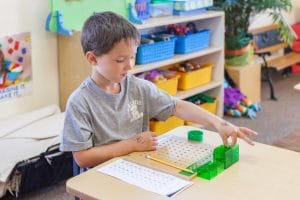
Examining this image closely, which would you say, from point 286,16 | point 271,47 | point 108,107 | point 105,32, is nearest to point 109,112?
point 108,107

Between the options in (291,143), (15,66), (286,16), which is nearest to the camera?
(291,143)

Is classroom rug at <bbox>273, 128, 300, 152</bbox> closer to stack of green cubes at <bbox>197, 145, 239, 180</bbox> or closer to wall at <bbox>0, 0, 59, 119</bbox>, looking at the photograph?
stack of green cubes at <bbox>197, 145, 239, 180</bbox>

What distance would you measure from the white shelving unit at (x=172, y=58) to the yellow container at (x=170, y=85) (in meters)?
0.07

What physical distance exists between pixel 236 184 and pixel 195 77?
2.50 meters

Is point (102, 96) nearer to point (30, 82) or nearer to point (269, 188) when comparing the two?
point (269, 188)

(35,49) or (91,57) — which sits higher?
(91,57)

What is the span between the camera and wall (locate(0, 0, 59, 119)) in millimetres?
2914

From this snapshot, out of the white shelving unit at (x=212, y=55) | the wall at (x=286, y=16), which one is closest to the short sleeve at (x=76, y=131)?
the white shelving unit at (x=212, y=55)

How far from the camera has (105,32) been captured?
1.55 m

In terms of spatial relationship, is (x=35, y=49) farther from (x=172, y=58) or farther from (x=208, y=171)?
(x=208, y=171)

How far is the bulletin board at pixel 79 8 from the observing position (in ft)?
9.75

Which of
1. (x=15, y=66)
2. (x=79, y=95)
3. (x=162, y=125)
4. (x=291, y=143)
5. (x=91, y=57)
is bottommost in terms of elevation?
(x=162, y=125)

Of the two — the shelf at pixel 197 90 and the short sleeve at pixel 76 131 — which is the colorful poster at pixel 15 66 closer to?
the shelf at pixel 197 90

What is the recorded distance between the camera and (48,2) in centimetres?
308
